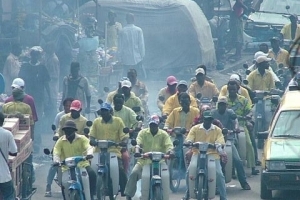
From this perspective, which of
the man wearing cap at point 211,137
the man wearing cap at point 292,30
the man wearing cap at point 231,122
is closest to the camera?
the man wearing cap at point 211,137

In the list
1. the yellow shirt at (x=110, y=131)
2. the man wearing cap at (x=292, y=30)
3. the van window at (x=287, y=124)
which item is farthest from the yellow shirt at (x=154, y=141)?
the man wearing cap at (x=292, y=30)

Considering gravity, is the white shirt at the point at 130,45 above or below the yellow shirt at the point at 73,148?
above

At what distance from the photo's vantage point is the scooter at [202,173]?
16328mm

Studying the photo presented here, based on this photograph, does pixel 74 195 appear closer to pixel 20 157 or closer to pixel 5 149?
pixel 20 157

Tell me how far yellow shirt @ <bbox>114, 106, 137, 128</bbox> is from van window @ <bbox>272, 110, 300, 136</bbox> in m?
2.27

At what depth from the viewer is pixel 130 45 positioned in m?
28.4

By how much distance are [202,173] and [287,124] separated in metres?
1.81

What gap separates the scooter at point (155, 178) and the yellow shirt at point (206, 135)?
85cm

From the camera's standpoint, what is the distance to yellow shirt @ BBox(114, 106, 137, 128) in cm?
1809

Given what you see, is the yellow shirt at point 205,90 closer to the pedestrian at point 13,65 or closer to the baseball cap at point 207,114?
the baseball cap at point 207,114

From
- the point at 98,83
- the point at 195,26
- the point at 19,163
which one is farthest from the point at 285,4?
the point at 19,163

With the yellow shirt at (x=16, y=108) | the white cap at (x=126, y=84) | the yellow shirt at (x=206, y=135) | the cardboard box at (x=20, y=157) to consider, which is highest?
the white cap at (x=126, y=84)

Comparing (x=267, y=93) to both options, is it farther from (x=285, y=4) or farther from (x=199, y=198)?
(x=285, y=4)

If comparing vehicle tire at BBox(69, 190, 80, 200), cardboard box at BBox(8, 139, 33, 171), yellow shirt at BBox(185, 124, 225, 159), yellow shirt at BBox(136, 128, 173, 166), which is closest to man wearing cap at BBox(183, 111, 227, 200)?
yellow shirt at BBox(185, 124, 225, 159)
